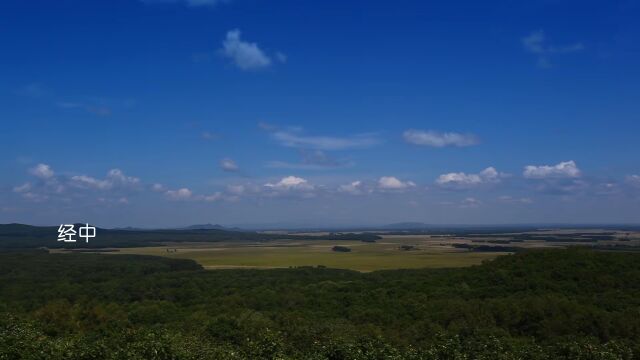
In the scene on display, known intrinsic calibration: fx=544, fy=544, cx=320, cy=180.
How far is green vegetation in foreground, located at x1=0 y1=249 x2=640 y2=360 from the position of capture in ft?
114

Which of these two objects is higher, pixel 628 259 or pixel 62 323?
pixel 628 259

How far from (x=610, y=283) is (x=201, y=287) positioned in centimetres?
5875

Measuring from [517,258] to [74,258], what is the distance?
11032 centimetres

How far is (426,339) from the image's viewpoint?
47781 millimetres

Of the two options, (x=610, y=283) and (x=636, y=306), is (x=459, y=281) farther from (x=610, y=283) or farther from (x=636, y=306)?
(x=636, y=306)

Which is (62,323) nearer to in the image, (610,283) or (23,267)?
(610,283)

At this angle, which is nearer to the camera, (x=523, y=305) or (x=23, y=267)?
(x=523, y=305)

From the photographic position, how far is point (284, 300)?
70500 mm

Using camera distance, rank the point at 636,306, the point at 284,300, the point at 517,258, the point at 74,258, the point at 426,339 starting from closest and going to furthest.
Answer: the point at 426,339 < the point at 636,306 < the point at 284,300 < the point at 517,258 < the point at 74,258

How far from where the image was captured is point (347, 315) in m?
62.0

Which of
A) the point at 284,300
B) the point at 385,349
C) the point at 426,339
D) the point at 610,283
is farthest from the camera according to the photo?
the point at 284,300

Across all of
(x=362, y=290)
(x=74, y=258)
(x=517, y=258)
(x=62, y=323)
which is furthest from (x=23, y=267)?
(x=517, y=258)

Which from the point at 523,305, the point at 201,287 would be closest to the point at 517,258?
the point at 523,305

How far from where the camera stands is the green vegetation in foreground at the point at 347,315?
114 feet
